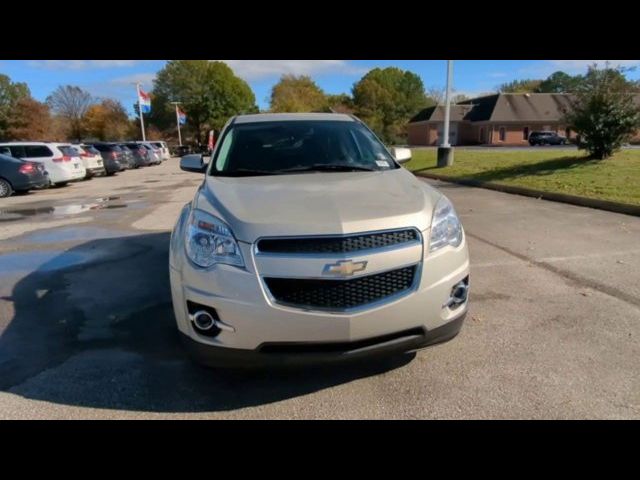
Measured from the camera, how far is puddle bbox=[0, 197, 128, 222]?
408 inches

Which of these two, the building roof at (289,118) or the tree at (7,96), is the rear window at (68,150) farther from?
the tree at (7,96)

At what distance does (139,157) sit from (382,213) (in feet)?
103

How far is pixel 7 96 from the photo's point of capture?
5941 cm

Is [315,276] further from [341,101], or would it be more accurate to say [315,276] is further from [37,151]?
[341,101]

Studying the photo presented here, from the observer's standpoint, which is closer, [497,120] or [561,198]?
[561,198]

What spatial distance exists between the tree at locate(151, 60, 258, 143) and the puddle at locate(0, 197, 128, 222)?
5835 cm

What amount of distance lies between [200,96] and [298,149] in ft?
235

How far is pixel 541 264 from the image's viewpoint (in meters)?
5.42

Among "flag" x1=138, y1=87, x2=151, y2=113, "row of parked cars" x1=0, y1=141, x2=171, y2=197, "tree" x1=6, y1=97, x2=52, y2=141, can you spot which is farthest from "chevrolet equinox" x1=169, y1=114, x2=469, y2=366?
"tree" x1=6, y1=97, x2=52, y2=141

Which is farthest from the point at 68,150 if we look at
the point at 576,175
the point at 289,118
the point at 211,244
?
the point at 211,244

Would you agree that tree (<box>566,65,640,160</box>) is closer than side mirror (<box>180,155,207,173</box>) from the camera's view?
No

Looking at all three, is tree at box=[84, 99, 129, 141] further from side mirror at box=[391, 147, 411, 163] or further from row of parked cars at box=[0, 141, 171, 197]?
side mirror at box=[391, 147, 411, 163]

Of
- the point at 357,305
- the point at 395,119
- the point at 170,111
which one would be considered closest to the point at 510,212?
the point at 357,305
